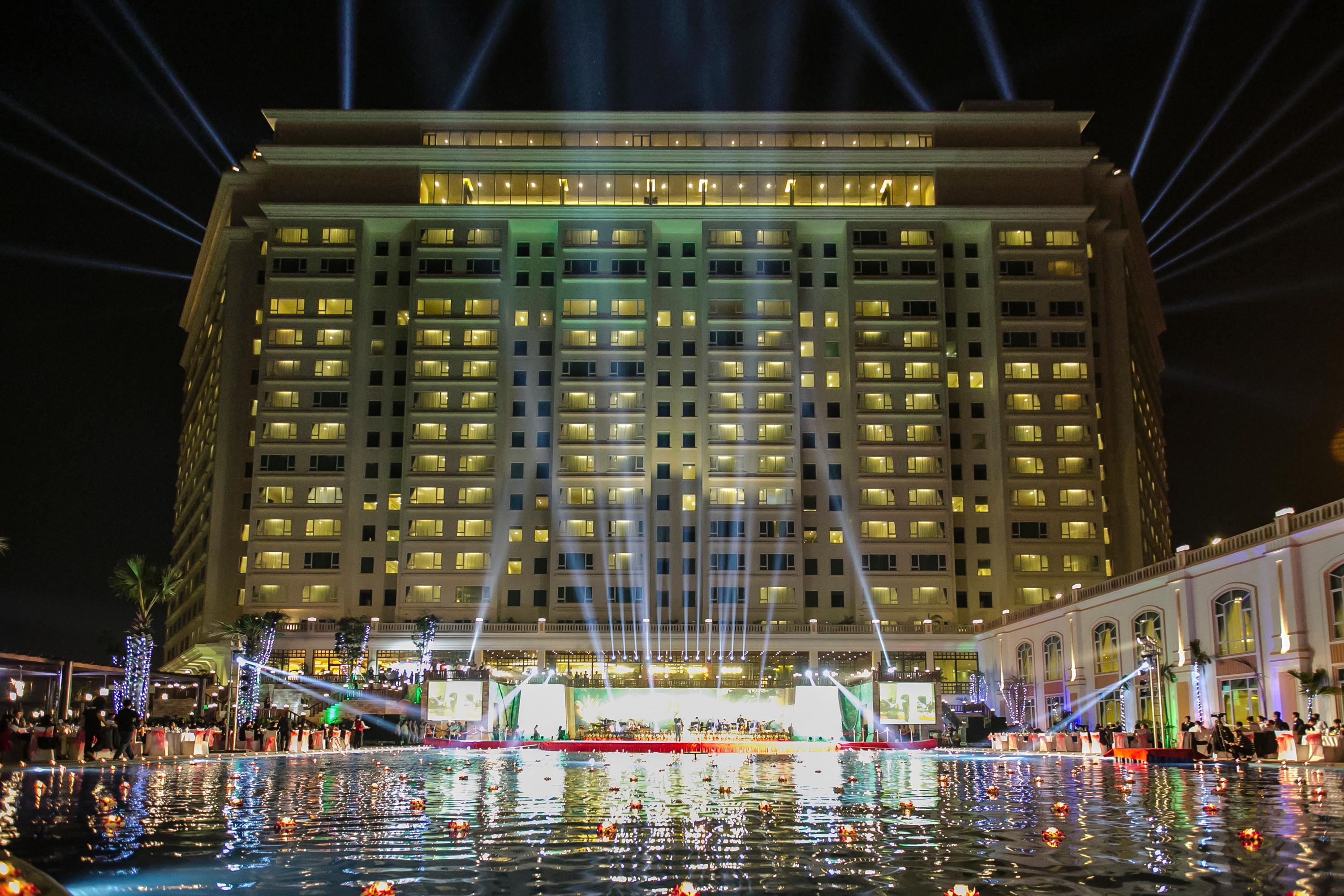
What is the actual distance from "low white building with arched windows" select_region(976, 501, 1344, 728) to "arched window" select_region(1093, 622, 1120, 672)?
2.7 inches

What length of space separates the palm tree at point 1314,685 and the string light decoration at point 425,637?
60238 mm

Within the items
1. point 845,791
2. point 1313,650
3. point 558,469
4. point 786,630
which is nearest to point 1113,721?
point 1313,650

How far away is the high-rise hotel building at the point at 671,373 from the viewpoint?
9406cm

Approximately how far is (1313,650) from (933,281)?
5962 cm

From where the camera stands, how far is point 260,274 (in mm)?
103000

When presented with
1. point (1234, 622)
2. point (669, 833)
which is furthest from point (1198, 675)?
point (669, 833)

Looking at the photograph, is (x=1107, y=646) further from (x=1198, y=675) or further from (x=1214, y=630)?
(x=1214, y=630)

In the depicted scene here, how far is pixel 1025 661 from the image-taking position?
7406 centimetres

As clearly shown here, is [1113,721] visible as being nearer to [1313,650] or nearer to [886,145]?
[1313,650]

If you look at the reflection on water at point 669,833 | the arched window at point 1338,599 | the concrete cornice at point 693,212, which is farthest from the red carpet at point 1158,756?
the concrete cornice at point 693,212

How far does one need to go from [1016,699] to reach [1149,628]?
19207 millimetres

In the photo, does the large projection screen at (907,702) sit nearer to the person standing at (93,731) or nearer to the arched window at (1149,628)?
the arched window at (1149,628)

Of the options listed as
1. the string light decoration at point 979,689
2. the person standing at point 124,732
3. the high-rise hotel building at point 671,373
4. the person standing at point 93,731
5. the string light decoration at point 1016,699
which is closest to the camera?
the person standing at point 93,731

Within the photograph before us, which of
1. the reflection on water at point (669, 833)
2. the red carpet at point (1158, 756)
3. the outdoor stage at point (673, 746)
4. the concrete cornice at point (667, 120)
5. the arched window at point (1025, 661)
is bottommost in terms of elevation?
the outdoor stage at point (673, 746)
